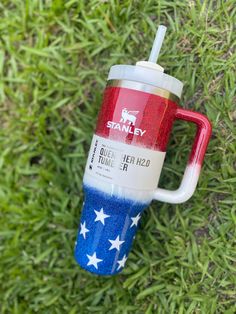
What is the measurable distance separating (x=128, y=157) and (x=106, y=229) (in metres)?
0.22

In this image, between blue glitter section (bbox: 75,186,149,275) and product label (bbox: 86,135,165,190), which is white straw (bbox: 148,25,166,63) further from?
blue glitter section (bbox: 75,186,149,275)

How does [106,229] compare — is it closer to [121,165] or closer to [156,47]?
[121,165]

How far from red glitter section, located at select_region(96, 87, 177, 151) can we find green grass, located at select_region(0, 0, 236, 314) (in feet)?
0.62

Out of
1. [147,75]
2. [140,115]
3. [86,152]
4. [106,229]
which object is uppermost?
[147,75]

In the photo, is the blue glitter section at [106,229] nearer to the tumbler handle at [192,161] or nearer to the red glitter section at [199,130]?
the tumbler handle at [192,161]

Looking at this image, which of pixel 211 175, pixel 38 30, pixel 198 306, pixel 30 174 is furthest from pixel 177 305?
pixel 38 30

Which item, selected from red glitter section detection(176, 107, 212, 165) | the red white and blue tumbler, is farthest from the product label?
red glitter section detection(176, 107, 212, 165)

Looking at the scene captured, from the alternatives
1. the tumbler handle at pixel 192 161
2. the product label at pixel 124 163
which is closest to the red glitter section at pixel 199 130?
the tumbler handle at pixel 192 161

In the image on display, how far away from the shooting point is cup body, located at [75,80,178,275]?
1129 millimetres

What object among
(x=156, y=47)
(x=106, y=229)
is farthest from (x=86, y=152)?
(x=156, y=47)

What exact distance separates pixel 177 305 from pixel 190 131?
0.53 meters

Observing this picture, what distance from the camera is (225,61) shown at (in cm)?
128

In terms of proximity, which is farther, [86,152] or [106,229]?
[86,152]

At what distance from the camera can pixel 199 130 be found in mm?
1218
